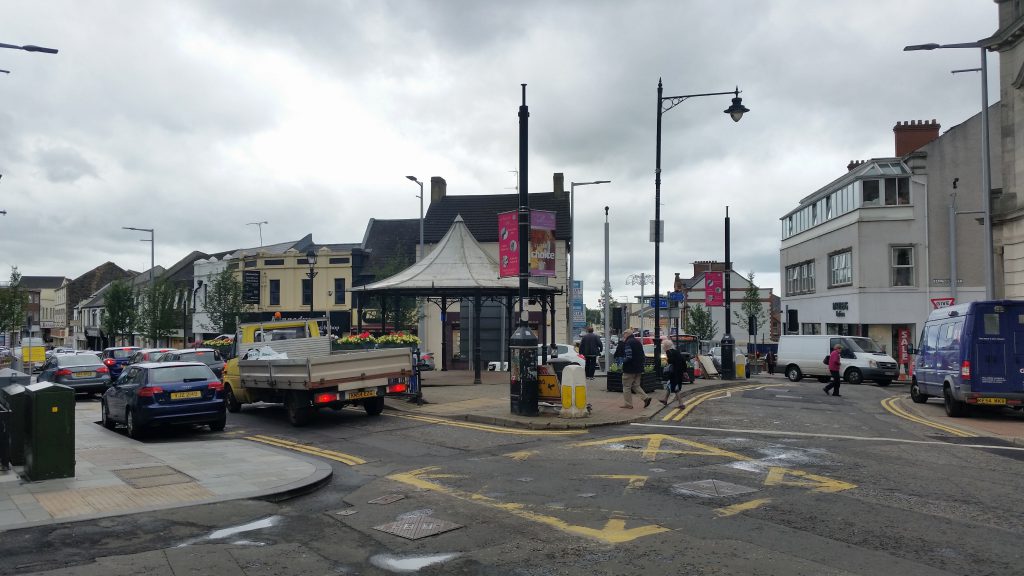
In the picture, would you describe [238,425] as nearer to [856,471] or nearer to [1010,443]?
[856,471]

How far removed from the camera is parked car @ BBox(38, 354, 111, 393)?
2503 centimetres

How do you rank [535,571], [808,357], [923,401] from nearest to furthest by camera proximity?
[535,571], [923,401], [808,357]

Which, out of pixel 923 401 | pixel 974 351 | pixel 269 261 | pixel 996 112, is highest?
pixel 996 112

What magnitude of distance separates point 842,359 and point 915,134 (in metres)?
19.9

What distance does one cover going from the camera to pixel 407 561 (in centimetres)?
635

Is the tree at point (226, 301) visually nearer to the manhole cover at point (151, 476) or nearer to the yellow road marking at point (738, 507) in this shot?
the manhole cover at point (151, 476)

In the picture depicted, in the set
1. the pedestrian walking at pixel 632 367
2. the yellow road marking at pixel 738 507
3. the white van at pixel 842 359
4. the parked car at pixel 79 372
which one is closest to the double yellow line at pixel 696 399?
the pedestrian walking at pixel 632 367

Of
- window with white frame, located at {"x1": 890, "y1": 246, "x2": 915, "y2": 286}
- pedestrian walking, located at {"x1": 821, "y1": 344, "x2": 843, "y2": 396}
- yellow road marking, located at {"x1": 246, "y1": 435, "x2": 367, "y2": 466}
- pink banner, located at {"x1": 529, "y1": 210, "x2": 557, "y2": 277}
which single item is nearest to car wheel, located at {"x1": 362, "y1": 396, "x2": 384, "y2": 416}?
yellow road marking, located at {"x1": 246, "y1": 435, "x2": 367, "y2": 466}

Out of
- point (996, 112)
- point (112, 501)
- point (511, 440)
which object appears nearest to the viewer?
point (112, 501)

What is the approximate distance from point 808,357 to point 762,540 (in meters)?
27.6

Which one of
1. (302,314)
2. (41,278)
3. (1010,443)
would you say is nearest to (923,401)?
(1010,443)

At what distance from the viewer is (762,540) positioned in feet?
21.9

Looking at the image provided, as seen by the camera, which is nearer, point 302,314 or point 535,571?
point 535,571

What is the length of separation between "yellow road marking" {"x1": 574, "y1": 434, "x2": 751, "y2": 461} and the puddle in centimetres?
532
